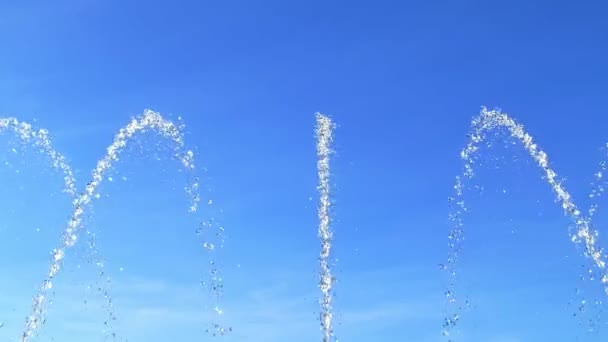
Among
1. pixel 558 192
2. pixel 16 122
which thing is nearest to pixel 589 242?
pixel 558 192

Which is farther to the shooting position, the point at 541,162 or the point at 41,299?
the point at 541,162

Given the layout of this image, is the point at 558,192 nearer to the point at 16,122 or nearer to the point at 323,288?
the point at 323,288

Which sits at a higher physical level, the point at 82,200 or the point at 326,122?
the point at 326,122

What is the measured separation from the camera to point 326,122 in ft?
260

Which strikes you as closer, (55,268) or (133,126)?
(55,268)

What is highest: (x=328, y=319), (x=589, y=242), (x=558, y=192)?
(x=558, y=192)

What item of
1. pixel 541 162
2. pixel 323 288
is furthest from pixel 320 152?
pixel 541 162

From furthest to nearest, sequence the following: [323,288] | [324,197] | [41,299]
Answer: [324,197] → [323,288] → [41,299]

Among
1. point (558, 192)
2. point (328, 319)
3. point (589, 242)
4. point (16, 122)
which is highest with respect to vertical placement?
point (16, 122)

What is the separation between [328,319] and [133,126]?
76.8 feet

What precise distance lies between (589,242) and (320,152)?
75.1 feet

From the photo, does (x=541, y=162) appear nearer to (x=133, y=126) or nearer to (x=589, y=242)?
(x=589, y=242)

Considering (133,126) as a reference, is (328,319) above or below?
below

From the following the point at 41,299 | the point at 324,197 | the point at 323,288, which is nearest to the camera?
the point at 41,299
